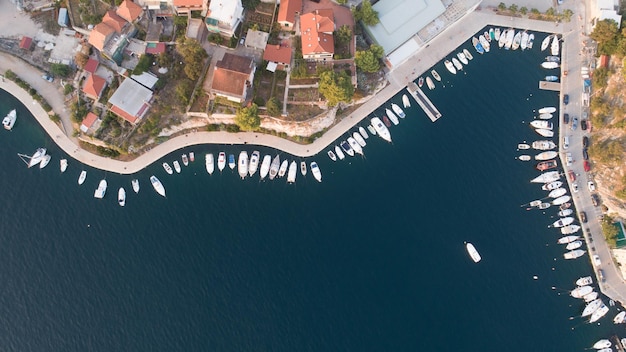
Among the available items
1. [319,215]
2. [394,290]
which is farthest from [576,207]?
[319,215]

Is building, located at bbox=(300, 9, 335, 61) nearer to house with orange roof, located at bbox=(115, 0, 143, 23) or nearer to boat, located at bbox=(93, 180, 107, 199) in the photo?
house with orange roof, located at bbox=(115, 0, 143, 23)

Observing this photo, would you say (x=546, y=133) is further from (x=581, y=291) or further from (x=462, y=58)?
(x=581, y=291)

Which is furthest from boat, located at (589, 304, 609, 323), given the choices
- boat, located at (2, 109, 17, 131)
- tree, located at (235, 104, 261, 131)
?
boat, located at (2, 109, 17, 131)

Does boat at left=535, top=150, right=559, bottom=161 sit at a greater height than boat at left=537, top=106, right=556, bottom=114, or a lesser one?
lesser

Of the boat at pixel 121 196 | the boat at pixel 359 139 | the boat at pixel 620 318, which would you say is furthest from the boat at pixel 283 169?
the boat at pixel 620 318

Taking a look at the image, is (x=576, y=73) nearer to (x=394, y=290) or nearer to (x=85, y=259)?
(x=394, y=290)
